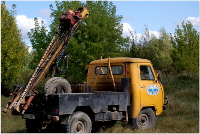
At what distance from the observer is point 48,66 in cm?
841

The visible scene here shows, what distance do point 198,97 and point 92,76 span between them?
30.8 feet

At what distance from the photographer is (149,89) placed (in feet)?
31.4

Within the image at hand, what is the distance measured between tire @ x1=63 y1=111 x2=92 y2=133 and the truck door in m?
2.12

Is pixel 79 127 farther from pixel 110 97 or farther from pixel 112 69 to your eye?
pixel 112 69

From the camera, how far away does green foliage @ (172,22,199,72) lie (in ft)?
89.5

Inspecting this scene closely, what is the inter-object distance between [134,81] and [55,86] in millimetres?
2593

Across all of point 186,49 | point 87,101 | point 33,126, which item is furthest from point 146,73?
point 186,49

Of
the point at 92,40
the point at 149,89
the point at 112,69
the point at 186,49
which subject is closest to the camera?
the point at 149,89

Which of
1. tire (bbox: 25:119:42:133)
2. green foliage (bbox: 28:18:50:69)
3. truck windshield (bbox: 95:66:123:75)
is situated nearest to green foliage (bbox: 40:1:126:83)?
green foliage (bbox: 28:18:50:69)

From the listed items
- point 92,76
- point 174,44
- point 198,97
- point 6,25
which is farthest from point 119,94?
point 174,44

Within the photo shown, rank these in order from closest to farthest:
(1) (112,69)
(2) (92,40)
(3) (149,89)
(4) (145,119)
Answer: (3) (149,89), (4) (145,119), (1) (112,69), (2) (92,40)

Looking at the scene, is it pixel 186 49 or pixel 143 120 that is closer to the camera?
pixel 143 120

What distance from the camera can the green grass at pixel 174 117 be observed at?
9.38m

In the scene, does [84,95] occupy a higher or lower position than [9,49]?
lower
